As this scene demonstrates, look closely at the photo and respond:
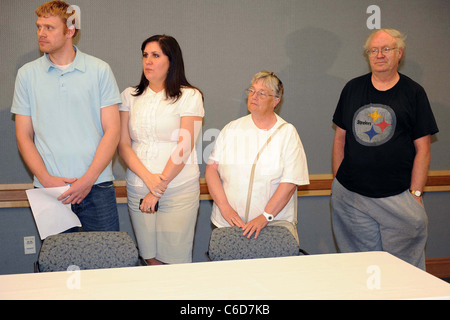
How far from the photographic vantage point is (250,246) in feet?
7.61

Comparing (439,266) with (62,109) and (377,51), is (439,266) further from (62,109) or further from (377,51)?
(62,109)

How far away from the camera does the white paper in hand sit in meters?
2.52

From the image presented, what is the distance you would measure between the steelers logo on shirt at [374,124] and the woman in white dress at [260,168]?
1.44ft

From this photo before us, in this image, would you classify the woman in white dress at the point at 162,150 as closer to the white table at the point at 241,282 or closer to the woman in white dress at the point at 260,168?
the woman in white dress at the point at 260,168

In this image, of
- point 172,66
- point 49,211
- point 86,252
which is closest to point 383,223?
point 172,66

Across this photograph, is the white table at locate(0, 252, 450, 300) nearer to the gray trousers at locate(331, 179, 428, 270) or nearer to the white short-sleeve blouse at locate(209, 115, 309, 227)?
the white short-sleeve blouse at locate(209, 115, 309, 227)

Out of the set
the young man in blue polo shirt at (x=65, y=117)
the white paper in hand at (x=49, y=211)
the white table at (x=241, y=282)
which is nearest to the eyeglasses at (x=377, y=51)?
the white table at (x=241, y=282)

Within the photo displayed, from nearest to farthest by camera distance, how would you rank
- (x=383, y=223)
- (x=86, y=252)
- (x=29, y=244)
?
(x=86, y=252) < (x=383, y=223) < (x=29, y=244)

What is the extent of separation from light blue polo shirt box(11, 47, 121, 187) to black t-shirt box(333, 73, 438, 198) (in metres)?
1.62

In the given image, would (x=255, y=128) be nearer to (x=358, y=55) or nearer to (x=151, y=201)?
(x=151, y=201)

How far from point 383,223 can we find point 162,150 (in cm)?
147

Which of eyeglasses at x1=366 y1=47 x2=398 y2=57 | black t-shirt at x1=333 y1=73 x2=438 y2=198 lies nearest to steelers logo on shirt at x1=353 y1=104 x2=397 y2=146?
black t-shirt at x1=333 y1=73 x2=438 y2=198
